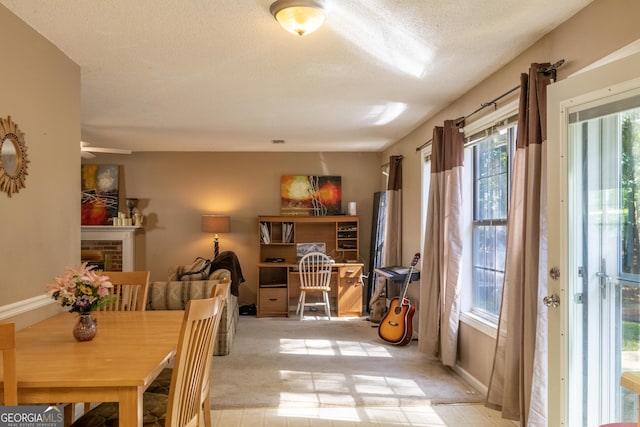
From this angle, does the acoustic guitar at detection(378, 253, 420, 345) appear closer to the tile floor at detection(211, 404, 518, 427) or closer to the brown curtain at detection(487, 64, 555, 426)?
the tile floor at detection(211, 404, 518, 427)

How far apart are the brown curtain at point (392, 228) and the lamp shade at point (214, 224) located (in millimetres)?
2321

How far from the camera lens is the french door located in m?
2.10

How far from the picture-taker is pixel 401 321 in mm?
4922

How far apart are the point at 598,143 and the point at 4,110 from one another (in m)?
2.79

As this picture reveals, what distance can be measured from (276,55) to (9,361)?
2212 mm

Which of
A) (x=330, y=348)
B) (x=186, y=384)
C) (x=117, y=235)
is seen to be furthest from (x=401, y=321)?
(x=117, y=235)

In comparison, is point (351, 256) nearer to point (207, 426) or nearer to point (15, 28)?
point (207, 426)

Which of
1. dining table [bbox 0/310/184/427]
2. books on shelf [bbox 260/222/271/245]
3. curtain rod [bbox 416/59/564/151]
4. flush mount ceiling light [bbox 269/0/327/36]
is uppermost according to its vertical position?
flush mount ceiling light [bbox 269/0/327/36]

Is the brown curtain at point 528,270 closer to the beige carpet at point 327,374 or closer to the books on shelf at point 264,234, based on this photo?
the beige carpet at point 327,374

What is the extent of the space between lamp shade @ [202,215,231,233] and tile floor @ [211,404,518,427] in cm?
384

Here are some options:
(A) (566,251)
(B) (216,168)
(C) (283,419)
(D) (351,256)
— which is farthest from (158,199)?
(A) (566,251)

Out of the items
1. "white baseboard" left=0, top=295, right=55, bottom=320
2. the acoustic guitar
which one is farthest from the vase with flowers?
the acoustic guitar

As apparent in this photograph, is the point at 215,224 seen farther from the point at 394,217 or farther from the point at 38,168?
the point at 38,168

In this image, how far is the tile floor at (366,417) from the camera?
10.00 feet
